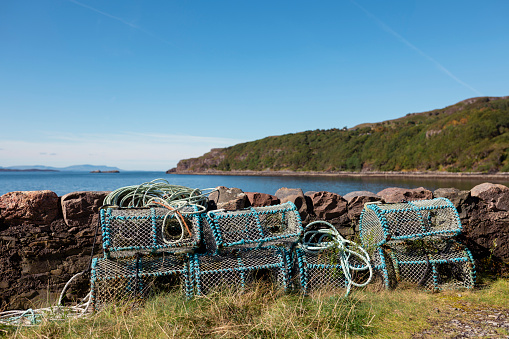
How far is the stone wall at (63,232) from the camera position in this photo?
164 inches

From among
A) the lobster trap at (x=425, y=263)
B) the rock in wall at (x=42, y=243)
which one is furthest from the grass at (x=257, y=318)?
the rock in wall at (x=42, y=243)

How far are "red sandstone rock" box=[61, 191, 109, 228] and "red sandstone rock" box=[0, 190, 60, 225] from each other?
→ 21 centimetres

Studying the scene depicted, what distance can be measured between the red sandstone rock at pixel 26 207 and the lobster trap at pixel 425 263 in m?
4.27

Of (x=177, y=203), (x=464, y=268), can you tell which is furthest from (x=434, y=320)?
(x=177, y=203)

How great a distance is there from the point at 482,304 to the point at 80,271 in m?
4.89

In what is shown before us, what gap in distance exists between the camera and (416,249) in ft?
13.3

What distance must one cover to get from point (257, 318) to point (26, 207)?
10.8 feet

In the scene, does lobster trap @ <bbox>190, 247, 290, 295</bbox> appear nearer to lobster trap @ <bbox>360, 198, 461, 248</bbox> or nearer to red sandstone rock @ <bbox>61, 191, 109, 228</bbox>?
lobster trap @ <bbox>360, 198, 461, 248</bbox>

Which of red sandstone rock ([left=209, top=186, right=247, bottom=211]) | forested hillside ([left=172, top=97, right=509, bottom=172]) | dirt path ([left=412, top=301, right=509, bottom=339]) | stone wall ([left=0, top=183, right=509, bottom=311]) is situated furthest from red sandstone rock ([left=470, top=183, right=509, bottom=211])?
forested hillside ([left=172, top=97, right=509, bottom=172])

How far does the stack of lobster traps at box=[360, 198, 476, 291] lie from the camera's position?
3.92 metres

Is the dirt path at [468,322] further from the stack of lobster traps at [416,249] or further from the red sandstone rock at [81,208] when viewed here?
the red sandstone rock at [81,208]

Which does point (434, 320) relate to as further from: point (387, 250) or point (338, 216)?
point (338, 216)

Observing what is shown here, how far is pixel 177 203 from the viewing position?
4293 mm

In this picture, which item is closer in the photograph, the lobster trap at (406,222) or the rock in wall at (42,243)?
the lobster trap at (406,222)
